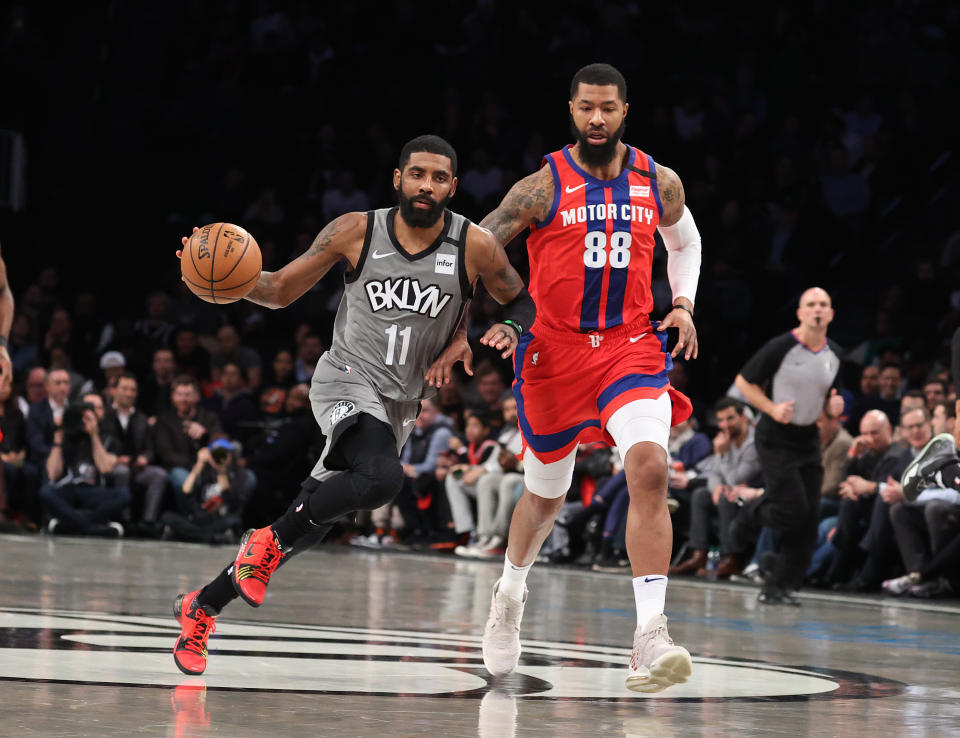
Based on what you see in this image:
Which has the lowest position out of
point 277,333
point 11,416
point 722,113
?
point 11,416

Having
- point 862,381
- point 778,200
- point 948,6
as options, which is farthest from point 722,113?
point 862,381

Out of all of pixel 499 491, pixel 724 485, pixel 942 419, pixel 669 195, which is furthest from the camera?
pixel 499 491

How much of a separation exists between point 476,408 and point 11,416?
4.52m

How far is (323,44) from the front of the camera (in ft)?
69.7

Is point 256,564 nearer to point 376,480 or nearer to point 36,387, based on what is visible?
point 376,480

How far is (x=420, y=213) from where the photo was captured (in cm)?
588

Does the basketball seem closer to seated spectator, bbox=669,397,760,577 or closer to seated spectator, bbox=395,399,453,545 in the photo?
seated spectator, bbox=669,397,760,577

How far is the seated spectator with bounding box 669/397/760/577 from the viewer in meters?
12.7

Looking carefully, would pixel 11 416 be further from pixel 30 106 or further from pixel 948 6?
pixel 948 6

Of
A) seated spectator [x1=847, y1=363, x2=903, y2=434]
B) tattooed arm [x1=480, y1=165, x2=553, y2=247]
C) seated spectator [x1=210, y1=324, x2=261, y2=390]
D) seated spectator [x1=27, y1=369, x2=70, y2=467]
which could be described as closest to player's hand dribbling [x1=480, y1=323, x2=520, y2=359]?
tattooed arm [x1=480, y1=165, x2=553, y2=247]

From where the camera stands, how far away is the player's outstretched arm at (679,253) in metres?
6.03

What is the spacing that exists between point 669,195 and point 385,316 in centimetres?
129

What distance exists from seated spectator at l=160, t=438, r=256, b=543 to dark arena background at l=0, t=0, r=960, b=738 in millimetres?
62

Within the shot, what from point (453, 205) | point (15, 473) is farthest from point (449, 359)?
point (453, 205)
